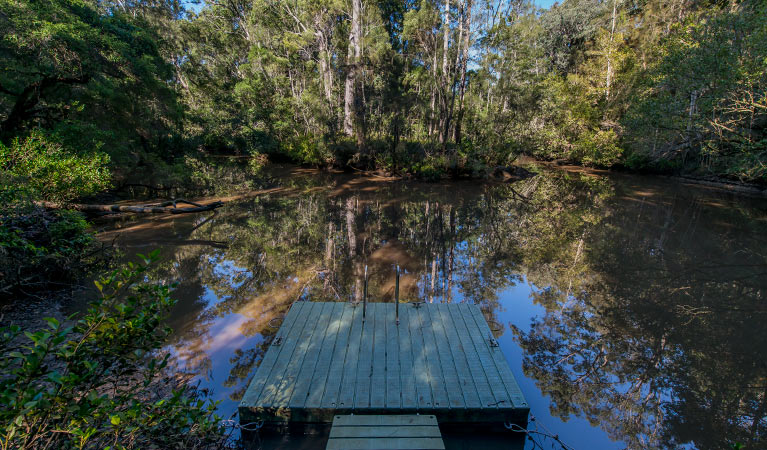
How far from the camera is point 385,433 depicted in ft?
10.3

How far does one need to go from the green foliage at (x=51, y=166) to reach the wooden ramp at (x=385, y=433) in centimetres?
896

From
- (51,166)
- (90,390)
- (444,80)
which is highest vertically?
(444,80)

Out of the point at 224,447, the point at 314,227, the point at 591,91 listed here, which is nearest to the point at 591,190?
the point at 591,91

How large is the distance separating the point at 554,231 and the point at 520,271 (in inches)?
158

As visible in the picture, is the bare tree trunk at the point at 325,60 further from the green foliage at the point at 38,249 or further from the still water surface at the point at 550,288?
the green foliage at the point at 38,249

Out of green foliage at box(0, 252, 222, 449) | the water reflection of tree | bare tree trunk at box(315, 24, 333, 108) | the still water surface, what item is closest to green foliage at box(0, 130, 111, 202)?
the still water surface

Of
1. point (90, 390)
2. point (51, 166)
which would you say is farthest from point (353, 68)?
point (90, 390)

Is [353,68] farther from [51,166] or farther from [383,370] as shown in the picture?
[383,370]

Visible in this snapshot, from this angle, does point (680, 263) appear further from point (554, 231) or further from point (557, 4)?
point (557, 4)

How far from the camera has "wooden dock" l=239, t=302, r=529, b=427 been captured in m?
3.50

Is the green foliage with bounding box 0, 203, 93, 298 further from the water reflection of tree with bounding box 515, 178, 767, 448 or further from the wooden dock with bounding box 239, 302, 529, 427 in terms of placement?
the water reflection of tree with bounding box 515, 178, 767, 448

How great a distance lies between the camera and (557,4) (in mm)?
40625

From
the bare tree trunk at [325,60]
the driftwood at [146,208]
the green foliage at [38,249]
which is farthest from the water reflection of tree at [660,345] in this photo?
the bare tree trunk at [325,60]

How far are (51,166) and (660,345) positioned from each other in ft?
45.8
